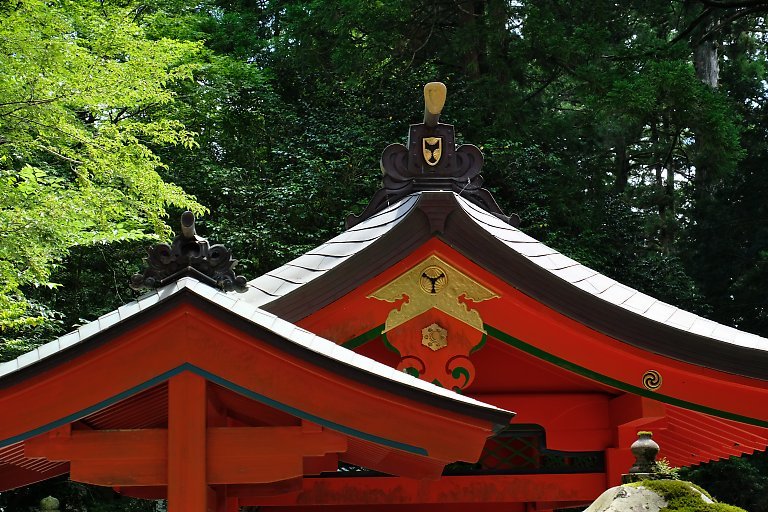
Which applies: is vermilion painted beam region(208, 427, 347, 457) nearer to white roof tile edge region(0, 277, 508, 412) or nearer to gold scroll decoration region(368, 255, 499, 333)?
white roof tile edge region(0, 277, 508, 412)

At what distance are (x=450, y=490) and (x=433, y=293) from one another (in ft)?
3.73

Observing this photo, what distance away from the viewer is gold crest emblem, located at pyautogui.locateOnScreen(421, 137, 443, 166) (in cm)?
455

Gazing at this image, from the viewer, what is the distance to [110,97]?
9.80 meters

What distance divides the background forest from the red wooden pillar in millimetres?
7882

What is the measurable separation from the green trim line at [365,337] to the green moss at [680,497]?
1.84 meters

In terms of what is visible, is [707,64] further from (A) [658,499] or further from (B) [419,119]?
(A) [658,499]

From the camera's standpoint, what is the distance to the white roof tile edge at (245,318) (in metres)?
2.83

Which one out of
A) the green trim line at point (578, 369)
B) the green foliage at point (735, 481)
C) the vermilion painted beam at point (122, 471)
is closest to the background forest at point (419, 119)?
the green foliage at point (735, 481)

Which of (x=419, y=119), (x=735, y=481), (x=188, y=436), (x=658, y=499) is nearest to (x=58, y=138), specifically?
(x=419, y=119)

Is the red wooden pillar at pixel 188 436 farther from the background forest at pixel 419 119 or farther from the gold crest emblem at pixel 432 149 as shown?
the background forest at pixel 419 119

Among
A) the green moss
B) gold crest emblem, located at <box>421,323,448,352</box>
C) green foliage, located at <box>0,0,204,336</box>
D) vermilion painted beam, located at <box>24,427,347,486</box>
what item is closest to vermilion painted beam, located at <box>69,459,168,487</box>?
vermilion painted beam, located at <box>24,427,347,486</box>

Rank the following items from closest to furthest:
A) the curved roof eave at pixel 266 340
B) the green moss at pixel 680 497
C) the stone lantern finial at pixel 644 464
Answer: the green moss at pixel 680 497 < the stone lantern finial at pixel 644 464 < the curved roof eave at pixel 266 340

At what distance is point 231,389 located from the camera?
9.37ft

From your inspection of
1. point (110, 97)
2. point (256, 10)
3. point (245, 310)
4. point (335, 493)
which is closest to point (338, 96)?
point (256, 10)
